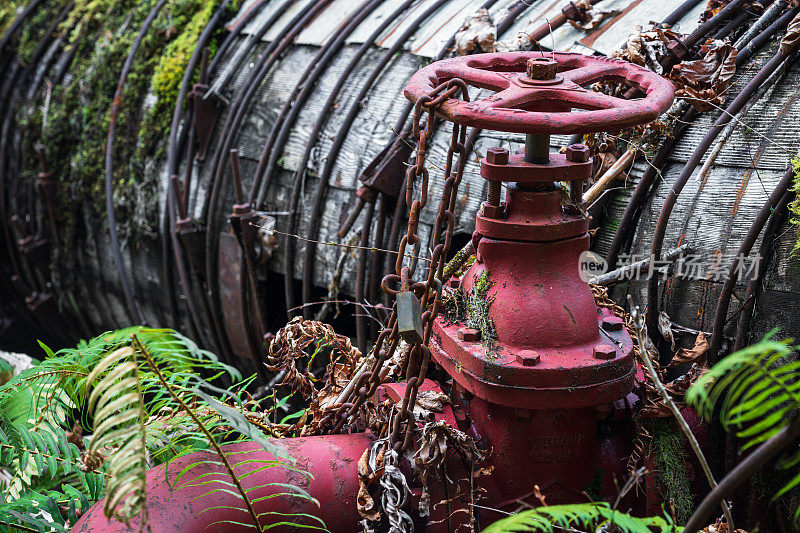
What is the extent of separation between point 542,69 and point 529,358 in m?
0.83

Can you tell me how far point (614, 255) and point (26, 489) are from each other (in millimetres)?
2326

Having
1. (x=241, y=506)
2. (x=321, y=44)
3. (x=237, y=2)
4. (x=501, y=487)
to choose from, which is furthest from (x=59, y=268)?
(x=501, y=487)

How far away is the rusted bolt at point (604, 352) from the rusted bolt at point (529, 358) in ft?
0.53

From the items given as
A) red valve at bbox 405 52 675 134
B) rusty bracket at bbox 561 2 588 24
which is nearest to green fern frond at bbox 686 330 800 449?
red valve at bbox 405 52 675 134

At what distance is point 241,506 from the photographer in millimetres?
2061

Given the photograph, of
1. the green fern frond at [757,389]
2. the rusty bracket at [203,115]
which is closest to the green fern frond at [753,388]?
the green fern frond at [757,389]

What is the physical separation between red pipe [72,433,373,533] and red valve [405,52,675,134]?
1.10 meters

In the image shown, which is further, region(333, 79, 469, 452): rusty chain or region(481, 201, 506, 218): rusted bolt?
region(481, 201, 506, 218): rusted bolt

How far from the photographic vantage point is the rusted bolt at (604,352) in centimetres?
200

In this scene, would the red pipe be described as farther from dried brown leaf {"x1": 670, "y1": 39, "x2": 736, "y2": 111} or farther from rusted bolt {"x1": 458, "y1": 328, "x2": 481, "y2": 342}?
dried brown leaf {"x1": 670, "y1": 39, "x2": 736, "y2": 111}

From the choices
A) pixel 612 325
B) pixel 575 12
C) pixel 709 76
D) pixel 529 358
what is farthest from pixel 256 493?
pixel 575 12

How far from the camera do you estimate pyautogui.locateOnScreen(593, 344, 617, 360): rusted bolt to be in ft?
6.57

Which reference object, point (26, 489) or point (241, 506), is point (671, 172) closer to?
point (241, 506)

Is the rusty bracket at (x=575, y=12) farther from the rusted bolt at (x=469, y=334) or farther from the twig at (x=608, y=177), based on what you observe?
the rusted bolt at (x=469, y=334)
